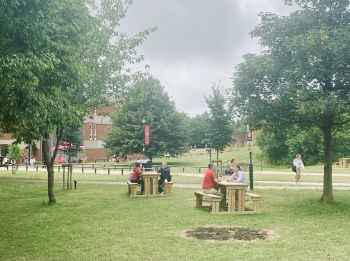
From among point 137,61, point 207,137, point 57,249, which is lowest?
point 57,249

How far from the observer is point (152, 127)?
1875 inches

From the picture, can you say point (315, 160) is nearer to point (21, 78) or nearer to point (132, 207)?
point (132, 207)

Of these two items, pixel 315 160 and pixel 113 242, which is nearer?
pixel 113 242

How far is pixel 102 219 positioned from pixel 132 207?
8.82ft

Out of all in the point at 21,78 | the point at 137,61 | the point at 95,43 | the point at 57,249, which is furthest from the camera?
the point at 137,61

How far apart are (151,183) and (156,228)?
8055 mm

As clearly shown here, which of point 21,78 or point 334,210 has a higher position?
point 21,78

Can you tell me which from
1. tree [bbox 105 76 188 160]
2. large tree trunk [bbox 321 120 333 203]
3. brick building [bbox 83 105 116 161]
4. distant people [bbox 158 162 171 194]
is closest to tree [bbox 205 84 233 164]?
tree [bbox 105 76 188 160]

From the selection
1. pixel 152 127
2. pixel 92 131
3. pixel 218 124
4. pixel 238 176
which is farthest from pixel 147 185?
pixel 92 131

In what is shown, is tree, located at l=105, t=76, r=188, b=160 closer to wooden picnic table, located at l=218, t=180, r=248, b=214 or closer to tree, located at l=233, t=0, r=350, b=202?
tree, located at l=233, t=0, r=350, b=202

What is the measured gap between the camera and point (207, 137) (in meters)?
39.4

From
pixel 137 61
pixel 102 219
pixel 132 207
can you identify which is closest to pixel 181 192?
pixel 132 207

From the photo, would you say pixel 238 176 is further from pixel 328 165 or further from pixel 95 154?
pixel 95 154

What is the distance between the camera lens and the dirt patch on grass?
10.7m
